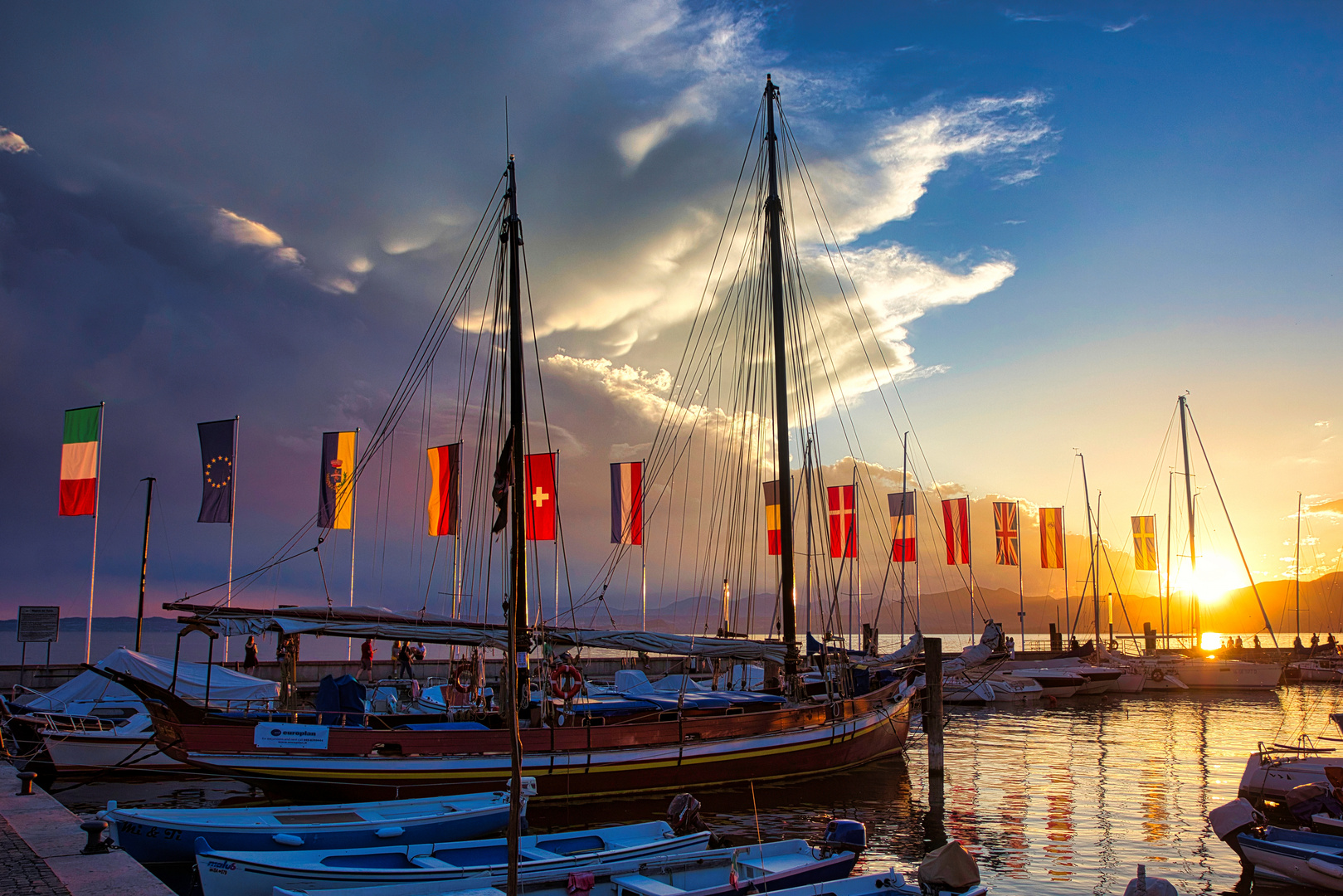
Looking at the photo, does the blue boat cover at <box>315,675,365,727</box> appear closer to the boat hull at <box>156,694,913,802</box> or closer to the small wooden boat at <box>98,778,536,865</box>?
the boat hull at <box>156,694,913,802</box>

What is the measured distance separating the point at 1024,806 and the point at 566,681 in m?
13.2

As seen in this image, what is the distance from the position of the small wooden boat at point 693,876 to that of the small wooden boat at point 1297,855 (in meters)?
8.60

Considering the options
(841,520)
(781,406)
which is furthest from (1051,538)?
(781,406)

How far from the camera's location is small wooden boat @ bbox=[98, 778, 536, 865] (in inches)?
556

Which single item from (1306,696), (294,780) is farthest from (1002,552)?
(294,780)

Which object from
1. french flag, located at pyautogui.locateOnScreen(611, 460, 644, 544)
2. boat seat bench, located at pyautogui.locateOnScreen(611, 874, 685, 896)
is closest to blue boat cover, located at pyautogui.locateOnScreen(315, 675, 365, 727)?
boat seat bench, located at pyautogui.locateOnScreen(611, 874, 685, 896)

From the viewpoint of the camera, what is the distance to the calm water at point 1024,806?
17578 mm

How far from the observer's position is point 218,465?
117ft

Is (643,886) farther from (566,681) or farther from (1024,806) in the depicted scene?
(1024,806)

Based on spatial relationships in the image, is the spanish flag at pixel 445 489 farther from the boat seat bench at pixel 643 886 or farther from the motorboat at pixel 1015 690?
the motorboat at pixel 1015 690

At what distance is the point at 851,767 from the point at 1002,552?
3963cm

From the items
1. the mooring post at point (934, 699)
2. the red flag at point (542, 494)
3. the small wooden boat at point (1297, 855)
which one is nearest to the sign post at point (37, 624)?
the red flag at point (542, 494)

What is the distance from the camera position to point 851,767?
93.0 ft

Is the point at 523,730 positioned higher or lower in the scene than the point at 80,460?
lower
